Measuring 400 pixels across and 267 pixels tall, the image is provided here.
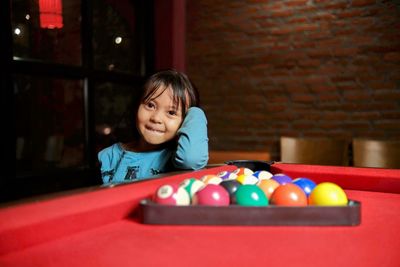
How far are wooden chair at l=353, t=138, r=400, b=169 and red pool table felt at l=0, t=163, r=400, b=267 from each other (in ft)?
7.67

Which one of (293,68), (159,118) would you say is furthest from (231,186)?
(293,68)

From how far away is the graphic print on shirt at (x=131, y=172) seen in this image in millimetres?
1762

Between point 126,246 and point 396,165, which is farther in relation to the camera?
point 396,165

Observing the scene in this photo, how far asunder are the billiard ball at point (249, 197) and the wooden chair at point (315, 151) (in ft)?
8.99

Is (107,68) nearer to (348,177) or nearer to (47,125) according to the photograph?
(47,125)

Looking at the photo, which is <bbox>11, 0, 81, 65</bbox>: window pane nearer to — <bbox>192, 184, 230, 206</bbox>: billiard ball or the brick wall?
the brick wall

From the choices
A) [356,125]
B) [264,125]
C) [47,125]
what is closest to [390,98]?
[356,125]

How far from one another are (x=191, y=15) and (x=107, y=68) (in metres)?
1.34

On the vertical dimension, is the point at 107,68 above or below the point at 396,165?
above

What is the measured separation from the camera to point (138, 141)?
1962 mm

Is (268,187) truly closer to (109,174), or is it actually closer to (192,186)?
(192,186)

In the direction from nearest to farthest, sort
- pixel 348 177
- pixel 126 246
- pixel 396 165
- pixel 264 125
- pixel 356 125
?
1. pixel 126 246
2. pixel 348 177
3. pixel 396 165
4. pixel 356 125
5. pixel 264 125

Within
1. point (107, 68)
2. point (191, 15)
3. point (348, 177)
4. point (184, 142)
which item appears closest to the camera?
point (348, 177)

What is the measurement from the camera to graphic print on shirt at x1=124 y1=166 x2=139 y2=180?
5.78 feet
